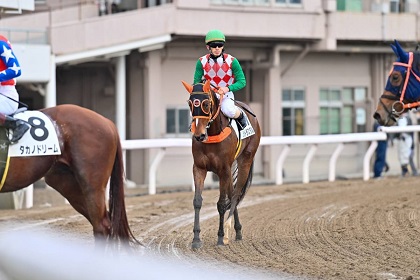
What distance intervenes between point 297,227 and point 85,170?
3088 millimetres

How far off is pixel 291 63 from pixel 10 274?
18.9 m

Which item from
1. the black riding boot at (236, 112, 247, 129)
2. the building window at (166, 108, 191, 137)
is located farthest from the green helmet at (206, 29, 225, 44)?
the building window at (166, 108, 191, 137)

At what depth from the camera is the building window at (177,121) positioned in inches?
790

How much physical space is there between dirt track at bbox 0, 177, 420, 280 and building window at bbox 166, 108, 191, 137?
5.03 meters

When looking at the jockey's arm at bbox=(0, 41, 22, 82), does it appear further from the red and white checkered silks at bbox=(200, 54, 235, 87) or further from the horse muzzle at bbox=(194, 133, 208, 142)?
the red and white checkered silks at bbox=(200, 54, 235, 87)

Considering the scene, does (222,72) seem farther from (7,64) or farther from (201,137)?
(7,64)

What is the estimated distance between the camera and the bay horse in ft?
26.8

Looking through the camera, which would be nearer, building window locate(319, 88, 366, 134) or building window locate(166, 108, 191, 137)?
building window locate(166, 108, 191, 137)

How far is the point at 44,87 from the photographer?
16984 millimetres

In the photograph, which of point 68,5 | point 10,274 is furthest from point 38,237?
point 68,5

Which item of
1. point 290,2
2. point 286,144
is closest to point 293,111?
point 290,2

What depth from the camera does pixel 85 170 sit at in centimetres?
758

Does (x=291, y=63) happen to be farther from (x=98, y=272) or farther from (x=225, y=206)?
(x=98, y=272)

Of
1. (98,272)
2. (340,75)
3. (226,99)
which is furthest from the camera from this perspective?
(340,75)
